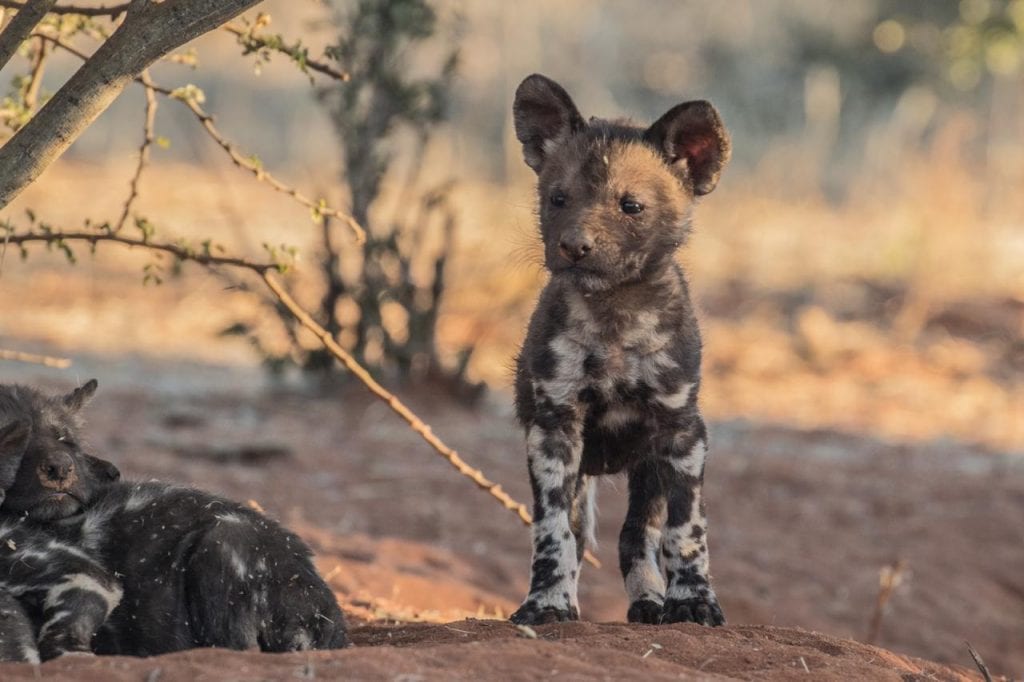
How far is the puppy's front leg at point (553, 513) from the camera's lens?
17.0 feet

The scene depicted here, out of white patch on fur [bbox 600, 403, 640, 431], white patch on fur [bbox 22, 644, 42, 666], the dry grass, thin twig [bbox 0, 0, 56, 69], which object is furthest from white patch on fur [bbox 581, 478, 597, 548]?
the dry grass

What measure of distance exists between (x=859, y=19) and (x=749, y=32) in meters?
9.60

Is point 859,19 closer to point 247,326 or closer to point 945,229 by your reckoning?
point 945,229

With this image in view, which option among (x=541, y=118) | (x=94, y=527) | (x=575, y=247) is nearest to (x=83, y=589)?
(x=94, y=527)

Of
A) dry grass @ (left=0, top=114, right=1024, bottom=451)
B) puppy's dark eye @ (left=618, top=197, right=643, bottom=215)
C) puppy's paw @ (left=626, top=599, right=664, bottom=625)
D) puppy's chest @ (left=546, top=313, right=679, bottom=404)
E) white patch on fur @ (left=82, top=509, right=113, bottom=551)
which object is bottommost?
puppy's paw @ (left=626, top=599, right=664, bottom=625)

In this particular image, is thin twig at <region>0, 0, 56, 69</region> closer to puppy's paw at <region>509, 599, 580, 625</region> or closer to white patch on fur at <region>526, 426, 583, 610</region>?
white patch on fur at <region>526, 426, 583, 610</region>

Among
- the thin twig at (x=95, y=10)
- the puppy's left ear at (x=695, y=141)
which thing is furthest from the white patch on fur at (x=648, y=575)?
the thin twig at (x=95, y=10)

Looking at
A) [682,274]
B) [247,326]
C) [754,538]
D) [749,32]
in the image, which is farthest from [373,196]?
[749,32]

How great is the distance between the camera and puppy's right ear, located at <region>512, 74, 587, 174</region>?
5.53 meters

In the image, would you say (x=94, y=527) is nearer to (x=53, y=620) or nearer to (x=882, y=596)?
(x=53, y=620)

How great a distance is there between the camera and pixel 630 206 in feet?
17.2

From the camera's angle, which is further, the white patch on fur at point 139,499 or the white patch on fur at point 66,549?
the white patch on fur at point 139,499

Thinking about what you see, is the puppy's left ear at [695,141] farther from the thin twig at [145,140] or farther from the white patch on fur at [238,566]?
the white patch on fur at [238,566]

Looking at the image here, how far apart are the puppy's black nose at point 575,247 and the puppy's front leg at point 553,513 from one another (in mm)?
514
